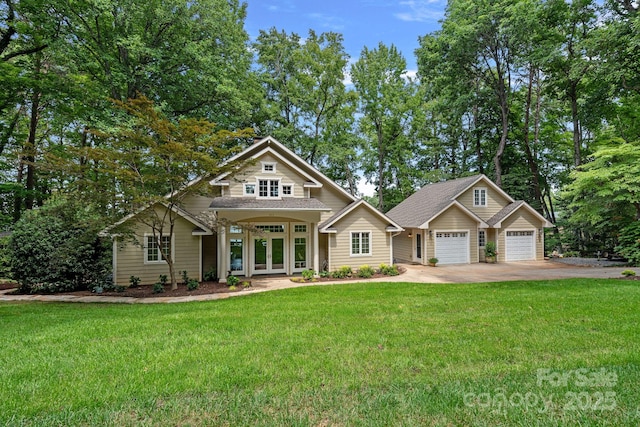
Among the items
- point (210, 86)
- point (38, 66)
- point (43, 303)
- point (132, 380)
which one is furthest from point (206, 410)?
point (38, 66)

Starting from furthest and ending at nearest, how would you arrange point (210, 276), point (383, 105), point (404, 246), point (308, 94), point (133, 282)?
point (383, 105), point (308, 94), point (404, 246), point (210, 276), point (133, 282)

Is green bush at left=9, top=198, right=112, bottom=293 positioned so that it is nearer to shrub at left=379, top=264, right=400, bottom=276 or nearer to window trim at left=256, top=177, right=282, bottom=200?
window trim at left=256, top=177, right=282, bottom=200

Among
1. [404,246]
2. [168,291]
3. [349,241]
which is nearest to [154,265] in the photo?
[168,291]

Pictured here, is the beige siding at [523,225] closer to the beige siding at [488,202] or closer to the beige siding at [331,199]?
the beige siding at [488,202]

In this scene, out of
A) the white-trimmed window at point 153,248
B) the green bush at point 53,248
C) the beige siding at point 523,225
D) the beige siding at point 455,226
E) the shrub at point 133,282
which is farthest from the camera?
the beige siding at point 523,225

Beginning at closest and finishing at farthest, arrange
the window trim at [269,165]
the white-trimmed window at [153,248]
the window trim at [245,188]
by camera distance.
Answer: the white-trimmed window at [153,248], the window trim at [245,188], the window trim at [269,165]

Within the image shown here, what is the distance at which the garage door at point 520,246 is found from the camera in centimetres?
1991

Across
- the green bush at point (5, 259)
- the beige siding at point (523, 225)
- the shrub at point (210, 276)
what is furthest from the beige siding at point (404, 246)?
the green bush at point (5, 259)

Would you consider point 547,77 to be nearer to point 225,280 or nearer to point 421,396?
point 225,280

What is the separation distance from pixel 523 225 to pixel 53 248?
24401 mm

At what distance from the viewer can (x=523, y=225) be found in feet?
65.9

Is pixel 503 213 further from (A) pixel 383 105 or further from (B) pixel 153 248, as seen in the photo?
(B) pixel 153 248

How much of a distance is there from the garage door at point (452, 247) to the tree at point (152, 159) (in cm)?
1319

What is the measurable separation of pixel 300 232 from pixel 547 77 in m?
23.0
